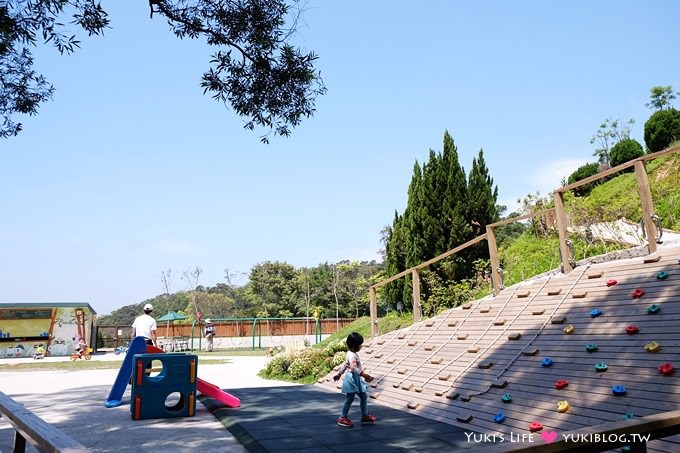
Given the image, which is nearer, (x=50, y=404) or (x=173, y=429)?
(x=173, y=429)

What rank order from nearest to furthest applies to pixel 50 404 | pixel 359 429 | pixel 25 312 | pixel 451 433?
1. pixel 451 433
2. pixel 359 429
3. pixel 50 404
4. pixel 25 312

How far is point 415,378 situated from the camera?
7270 mm

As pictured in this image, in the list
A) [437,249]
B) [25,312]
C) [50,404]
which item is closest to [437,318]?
[50,404]

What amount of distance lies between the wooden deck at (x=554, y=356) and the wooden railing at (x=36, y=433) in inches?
151

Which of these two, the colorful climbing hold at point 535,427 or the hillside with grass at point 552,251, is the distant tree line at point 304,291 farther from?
the colorful climbing hold at point 535,427

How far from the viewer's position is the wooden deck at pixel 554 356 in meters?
4.47

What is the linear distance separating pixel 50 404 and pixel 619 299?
28.5ft

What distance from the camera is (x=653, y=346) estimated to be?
4730 mm

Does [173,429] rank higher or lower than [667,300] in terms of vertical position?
lower

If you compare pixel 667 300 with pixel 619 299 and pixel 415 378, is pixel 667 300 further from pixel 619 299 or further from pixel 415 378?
pixel 415 378

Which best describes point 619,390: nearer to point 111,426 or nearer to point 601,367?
point 601,367

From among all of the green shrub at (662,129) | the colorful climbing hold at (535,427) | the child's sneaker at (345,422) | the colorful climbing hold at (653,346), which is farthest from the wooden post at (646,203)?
the green shrub at (662,129)

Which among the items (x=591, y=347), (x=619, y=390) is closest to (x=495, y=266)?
(x=591, y=347)

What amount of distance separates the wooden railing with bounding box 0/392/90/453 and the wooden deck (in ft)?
12.6
